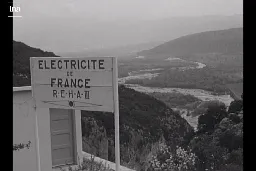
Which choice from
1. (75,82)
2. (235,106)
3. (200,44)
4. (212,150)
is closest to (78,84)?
(75,82)

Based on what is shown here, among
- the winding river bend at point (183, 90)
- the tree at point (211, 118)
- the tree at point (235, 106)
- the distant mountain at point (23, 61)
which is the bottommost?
the tree at point (211, 118)

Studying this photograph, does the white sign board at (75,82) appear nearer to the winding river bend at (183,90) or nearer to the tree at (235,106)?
the tree at (235,106)

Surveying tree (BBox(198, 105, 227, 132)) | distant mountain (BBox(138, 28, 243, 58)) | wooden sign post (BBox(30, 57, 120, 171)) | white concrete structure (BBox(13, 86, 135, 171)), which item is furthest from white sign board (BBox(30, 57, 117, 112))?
distant mountain (BBox(138, 28, 243, 58))

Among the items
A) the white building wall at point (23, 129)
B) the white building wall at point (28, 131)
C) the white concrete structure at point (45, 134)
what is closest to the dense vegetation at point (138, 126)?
the white concrete structure at point (45, 134)

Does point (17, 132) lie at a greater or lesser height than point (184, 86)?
lesser
